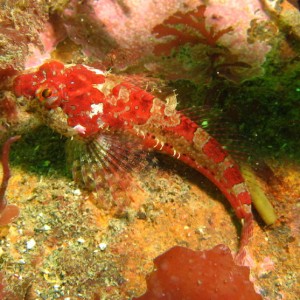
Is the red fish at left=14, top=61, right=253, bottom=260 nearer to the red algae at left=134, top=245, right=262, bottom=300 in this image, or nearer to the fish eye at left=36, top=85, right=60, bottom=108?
the fish eye at left=36, top=85, right=60, bottom=108

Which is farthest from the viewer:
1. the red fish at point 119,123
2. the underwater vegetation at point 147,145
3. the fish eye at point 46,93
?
the red fish at point 119,123

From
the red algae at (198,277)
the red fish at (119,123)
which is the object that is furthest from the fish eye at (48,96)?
the red algae at (198,277)

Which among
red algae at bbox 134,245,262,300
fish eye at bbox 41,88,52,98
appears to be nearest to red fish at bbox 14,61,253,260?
fish eye at bbox 41,88,52,98

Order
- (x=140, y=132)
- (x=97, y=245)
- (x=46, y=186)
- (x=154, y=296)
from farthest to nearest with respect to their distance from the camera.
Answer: (x=140, y=132) < (x=46, y=186) < (x=97, y=245) < (x=154, y=296)

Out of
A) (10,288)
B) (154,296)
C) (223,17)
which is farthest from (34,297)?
(223,17)

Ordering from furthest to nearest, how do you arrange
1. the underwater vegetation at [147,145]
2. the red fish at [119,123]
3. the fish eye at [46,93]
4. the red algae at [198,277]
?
the red fish at [119,123] → the fish eye at [46,93] → the underwater vegetation at [147,145] → the red algae at [198,277]

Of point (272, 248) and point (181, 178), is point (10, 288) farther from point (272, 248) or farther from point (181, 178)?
point (272, 248)

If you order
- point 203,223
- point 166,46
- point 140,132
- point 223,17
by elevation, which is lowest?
point 203,223

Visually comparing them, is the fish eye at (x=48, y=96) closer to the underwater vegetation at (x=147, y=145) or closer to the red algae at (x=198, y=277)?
the underwater vegetation at (x=147, y=145)
